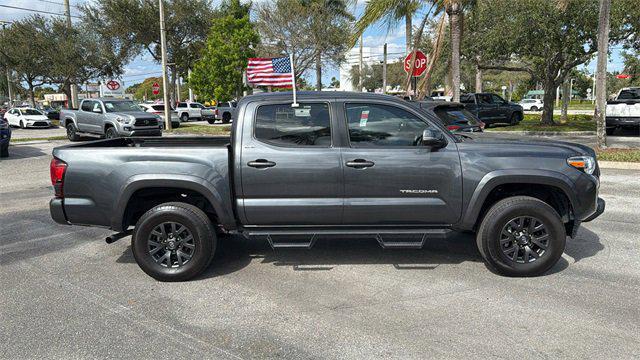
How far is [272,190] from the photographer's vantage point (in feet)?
14.9

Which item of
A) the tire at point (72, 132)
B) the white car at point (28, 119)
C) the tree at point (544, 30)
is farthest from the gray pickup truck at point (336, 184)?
the white car at point (28, 119)

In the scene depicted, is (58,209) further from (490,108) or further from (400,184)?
(490,108)

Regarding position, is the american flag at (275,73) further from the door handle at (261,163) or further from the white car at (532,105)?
the white car at (532,105)

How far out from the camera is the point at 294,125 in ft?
15.5

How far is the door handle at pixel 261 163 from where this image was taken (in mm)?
4523

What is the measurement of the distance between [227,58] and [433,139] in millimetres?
21993

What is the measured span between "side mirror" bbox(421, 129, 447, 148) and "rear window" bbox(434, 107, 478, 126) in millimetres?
5582

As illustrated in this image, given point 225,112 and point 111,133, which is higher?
point 225,112

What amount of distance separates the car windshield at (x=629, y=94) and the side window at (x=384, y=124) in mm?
18427

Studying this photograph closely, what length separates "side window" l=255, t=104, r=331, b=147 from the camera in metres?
4.67

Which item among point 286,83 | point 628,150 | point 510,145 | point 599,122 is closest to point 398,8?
point 599,122

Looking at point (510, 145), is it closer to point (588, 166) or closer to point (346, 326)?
point (588, 166)

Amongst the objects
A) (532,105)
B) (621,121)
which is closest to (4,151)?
(621,121)

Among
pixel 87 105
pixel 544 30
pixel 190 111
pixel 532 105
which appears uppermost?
pixel 544 30
